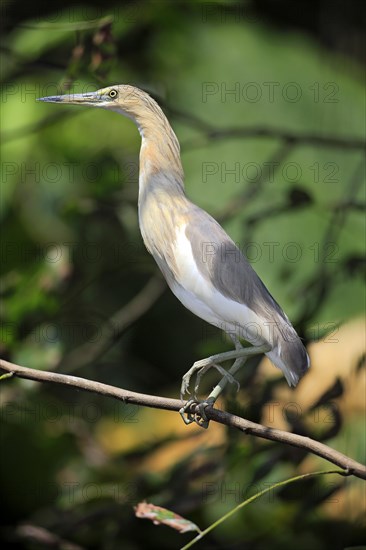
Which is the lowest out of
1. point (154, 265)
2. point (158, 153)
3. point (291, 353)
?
point (154, 265)

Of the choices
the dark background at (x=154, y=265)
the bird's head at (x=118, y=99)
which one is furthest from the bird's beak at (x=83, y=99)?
the dark background at (x=154, y=265)

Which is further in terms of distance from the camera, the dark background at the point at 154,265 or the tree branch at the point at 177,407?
the dark background at the point at 154,265

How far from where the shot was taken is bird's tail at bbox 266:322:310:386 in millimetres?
700

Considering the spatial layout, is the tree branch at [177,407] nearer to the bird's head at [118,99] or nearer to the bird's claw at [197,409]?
the bird's claw at [197,409]

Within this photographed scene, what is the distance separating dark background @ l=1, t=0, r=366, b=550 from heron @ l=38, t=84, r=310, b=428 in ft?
1.09

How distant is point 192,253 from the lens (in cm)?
73

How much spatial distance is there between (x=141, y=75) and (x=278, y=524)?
3.27 ft

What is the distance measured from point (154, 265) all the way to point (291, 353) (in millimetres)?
956

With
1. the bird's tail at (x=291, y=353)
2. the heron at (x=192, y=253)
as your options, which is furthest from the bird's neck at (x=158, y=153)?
the bird's tail at (x=291, y=353)

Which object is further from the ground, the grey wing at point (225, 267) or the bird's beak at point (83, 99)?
the bird's beak at point (83, 99)

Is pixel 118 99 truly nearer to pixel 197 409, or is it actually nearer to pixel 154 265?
pixel 197 409

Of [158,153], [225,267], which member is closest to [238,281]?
[225,267]

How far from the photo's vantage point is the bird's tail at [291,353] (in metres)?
0.70

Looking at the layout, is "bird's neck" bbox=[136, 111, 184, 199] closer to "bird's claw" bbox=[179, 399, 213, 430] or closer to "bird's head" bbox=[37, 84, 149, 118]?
"bird's head" bbox=[37, 84, 149, 118]
